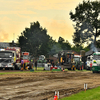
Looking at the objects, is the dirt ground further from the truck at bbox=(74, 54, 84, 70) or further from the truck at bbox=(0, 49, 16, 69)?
the truck at bbox=(74, 54, 84, 70)

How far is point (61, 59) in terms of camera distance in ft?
138

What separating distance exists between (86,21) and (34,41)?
1616cm

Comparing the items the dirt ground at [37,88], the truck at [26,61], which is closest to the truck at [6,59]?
the truck at [26,61]

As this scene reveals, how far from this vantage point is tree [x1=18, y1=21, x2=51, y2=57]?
240 feet

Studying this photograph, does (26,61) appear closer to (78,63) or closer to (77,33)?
(78,63)

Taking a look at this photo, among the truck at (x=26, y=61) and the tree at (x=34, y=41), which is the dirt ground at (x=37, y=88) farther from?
the tree at (x=34, y=41)

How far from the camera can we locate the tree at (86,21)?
67.0 metres

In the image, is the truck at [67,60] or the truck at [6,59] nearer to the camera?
the truck at [6,59]

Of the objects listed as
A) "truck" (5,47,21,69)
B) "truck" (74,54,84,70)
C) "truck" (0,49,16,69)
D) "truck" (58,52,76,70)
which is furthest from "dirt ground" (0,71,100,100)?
"truck" (74,54,84,70)

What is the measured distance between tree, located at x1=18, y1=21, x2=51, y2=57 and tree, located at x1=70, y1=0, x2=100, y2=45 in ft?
30.3

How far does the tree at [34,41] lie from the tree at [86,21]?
30.3 ft

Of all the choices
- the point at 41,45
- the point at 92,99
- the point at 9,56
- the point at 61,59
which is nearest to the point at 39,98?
the point at 92,99

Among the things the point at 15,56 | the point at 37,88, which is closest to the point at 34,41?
the point at 15,56

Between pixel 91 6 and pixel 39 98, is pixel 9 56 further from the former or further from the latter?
pixel 91 6
